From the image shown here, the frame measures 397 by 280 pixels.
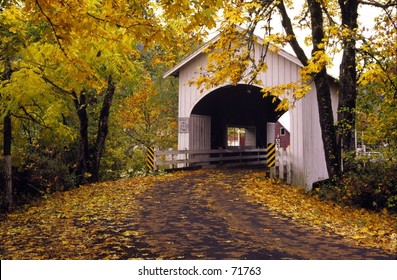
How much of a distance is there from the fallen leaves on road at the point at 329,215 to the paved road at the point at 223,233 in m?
0.44

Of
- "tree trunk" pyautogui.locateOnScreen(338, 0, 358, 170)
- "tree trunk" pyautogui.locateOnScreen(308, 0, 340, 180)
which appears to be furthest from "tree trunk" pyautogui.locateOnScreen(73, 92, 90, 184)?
"tree trunk" pyautogui.locateOnScreen(338, 0, 358, 170)

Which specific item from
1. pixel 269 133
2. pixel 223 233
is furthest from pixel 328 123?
pixel 269 133

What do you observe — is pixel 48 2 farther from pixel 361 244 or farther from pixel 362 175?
pixel 362 175

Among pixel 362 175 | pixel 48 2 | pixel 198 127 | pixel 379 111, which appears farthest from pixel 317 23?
pixel 48 2

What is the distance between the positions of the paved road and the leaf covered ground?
0.18 m

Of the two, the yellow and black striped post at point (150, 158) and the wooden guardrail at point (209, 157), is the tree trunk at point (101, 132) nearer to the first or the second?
the yellow and black striped post at point (150, 158)

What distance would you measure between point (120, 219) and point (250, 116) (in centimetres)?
1918

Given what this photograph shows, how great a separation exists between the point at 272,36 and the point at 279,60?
15.9 ft

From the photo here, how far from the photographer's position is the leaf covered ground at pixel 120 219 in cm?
716

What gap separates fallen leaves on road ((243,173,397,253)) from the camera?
26.8ft

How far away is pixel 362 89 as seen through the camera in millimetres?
14734

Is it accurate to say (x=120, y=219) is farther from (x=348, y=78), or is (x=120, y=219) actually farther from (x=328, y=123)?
(x=348, y=78)

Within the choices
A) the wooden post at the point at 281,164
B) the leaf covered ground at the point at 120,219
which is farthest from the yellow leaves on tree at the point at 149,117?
the leaf covered ground at the point at 120,219

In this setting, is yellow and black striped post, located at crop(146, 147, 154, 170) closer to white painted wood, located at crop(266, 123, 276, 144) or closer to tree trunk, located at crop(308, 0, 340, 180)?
tree trunk, located at crop(308, 0, 340, 180)
